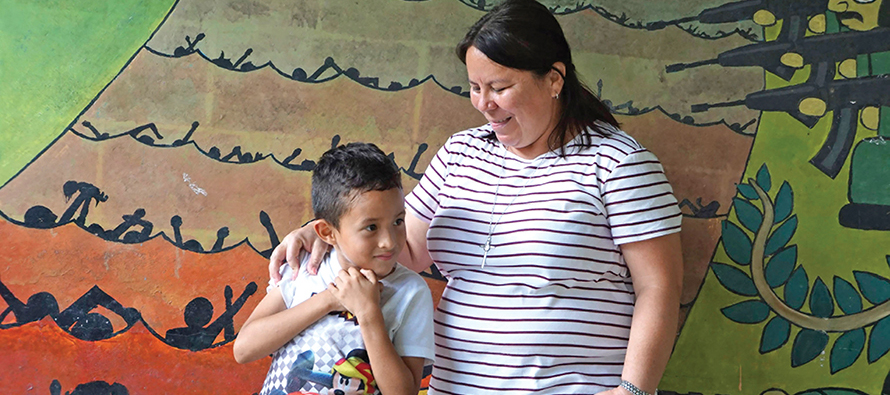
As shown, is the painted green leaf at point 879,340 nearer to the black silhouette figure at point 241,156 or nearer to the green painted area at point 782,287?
A: the green painted area at point 782,287

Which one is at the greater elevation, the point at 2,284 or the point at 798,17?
the point at 798,17

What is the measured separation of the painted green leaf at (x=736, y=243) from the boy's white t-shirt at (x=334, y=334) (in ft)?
3.67

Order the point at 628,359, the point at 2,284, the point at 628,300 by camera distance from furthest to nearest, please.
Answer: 1. the point at 2,284
2. the point at 628,300
3. the point at 628,359

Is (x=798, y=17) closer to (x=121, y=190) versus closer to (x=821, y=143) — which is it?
(x=821, y=143)

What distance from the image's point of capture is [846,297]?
217cm

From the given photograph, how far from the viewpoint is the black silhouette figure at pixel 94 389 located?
2.11 metres

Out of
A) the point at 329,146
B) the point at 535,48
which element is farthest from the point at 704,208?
the point at 329,146

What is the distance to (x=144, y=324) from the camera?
2.13 metres

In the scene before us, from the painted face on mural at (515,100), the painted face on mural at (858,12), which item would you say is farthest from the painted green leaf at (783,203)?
the painted face on mural at (515,100)

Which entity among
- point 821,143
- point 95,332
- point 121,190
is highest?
point 821,143

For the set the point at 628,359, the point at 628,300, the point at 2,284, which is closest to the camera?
the point at 628,359

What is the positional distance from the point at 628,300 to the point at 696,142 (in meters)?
0.75

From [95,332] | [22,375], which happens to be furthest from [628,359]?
[22,375]

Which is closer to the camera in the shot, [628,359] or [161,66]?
[628,359]
